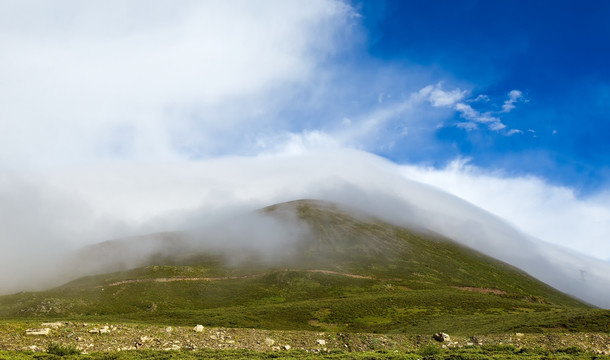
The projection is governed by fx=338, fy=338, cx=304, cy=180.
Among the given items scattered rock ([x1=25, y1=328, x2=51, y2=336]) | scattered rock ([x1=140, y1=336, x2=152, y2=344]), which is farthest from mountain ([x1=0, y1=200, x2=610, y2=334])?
scattered rock ([x1=25, y1=328, x2=51, y2=336])

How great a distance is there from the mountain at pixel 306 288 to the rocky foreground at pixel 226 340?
17536 millimetres

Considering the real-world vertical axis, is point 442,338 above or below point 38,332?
below

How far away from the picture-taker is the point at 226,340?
1240 inches

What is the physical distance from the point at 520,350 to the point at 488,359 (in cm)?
763

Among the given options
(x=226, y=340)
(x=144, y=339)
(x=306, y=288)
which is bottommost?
(x=306, y=288)

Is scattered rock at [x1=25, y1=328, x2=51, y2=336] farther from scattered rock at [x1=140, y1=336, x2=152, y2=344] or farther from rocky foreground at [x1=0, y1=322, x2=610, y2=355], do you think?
scattered rock at [x1=140, y1=336, x2=152, y2=344]

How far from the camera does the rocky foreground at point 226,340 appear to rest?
28.2m

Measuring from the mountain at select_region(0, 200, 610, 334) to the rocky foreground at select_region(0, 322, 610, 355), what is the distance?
17.5 metres

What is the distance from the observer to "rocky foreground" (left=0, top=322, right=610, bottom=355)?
28.2m

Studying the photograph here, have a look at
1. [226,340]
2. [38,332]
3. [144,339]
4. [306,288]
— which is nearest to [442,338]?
[226,340]

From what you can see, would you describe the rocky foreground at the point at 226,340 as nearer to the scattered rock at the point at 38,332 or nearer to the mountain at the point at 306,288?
the scattered rock at the point at 38,332

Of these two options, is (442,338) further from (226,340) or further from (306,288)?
(306,288)

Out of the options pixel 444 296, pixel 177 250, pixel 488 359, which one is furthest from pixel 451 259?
pixel 488 359

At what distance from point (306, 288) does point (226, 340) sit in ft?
299
